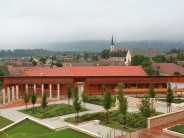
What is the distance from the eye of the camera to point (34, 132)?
29.0m

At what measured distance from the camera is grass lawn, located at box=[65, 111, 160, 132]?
2919cm

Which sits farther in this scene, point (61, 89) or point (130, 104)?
point (61, 89)

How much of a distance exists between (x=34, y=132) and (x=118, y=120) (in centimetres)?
773

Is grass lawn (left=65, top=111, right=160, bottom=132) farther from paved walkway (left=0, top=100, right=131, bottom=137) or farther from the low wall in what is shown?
the low wall

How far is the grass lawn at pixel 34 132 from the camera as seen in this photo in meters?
26.6

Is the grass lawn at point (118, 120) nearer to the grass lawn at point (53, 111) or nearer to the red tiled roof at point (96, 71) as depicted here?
the grass lawn at point (53, 111)

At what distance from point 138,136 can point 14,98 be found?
28.0 m

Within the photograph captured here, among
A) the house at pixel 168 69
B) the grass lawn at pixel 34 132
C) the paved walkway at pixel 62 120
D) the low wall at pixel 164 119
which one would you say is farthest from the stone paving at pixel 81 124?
the house at pixel 168 69

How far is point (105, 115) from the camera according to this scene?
34.0 metres

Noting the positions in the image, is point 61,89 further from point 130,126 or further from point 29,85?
point 130,126

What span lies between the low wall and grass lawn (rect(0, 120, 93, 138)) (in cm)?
493

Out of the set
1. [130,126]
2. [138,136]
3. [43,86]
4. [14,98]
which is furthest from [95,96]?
[138,136]

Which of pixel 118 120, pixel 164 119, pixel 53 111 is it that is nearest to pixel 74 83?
pixel 53 111

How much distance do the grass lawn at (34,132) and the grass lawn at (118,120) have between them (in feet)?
12.9
